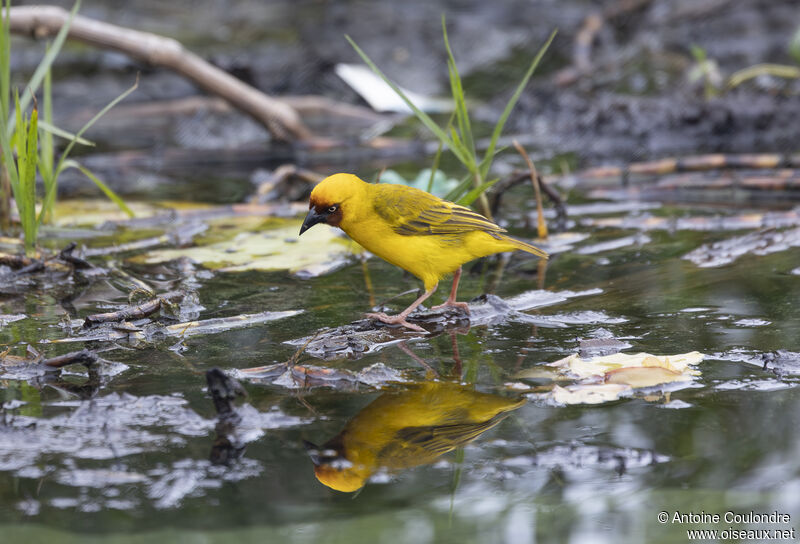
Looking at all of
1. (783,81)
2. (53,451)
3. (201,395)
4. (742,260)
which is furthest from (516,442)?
(783,81)

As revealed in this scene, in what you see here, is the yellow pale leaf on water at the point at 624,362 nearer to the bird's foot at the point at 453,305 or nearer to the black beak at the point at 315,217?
the bird's foot at the point at 453,305

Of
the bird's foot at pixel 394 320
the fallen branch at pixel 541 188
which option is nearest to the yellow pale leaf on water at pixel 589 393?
the bird's foot at pixel 394 320

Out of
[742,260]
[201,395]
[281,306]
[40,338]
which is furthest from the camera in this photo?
[742,260]

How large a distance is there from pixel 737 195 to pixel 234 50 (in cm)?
698

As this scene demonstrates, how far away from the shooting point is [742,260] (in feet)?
13.1

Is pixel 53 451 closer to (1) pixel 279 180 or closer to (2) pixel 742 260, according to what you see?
(2) pixel 742 260

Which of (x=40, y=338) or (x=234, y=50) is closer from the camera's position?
(x=40, y=338)

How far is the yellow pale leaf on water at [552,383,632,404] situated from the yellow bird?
2.93ft

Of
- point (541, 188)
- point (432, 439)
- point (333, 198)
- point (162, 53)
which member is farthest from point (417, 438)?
point (162, 53)

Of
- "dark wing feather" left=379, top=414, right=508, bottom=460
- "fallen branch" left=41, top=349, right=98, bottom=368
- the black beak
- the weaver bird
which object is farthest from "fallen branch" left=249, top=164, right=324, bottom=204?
"dark wing feather" left=379, top=414, right=508, bottom=460

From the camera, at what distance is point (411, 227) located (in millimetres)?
3410

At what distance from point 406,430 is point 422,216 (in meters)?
1.26

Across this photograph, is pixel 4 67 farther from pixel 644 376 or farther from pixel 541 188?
pixel 644 376

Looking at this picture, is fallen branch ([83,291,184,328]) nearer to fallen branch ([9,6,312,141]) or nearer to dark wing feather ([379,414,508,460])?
dark wing feather ([379,414,508,460])
